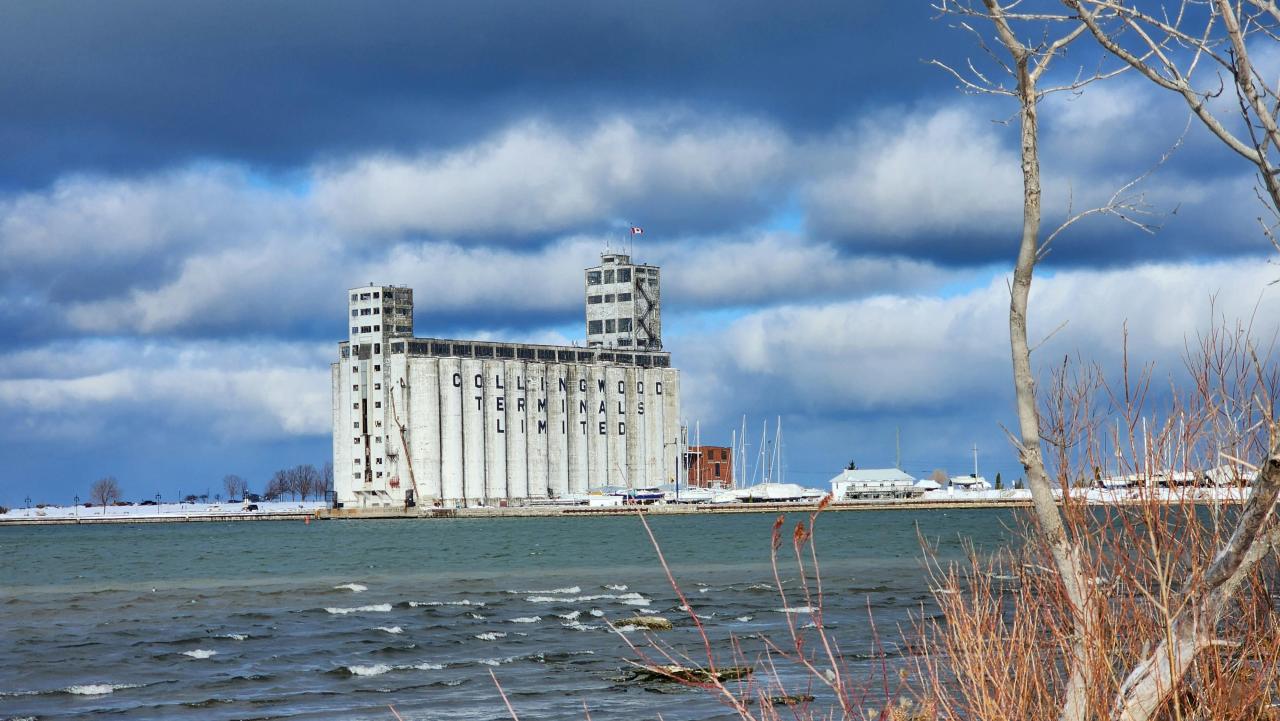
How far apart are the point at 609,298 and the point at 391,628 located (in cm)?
13660

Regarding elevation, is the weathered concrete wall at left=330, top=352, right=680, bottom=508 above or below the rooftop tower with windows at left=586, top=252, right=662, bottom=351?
below

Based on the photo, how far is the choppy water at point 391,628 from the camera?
19.9 metres

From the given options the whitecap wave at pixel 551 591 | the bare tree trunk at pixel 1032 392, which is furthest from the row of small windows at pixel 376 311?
the bare tree trunk at pixel 1032 392

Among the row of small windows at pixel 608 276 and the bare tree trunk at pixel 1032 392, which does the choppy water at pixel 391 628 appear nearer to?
the bare tree trunk at pixel 1032 392

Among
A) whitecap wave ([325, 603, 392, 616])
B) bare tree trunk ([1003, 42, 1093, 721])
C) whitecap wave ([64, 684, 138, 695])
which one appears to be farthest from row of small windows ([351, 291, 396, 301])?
bare tree trunk ([1003, 42, 1093, 721])

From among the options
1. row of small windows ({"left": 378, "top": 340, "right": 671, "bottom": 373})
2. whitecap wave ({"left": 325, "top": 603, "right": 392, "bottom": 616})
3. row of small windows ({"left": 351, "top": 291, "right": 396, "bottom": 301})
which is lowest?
whitecap wave ({"left": 325, "top": 603, "right": 392, "bottom": 616})

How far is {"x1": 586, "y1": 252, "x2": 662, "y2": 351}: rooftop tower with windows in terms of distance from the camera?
6471 inches

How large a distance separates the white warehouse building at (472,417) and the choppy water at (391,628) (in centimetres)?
7082

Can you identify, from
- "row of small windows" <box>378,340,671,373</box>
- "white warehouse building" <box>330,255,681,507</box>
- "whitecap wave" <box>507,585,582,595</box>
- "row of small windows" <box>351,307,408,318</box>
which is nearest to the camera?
"whitecap wave" <box>507,585,582,595</box>

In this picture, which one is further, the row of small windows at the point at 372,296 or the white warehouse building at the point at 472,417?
the row of small windows at the point at 372,296

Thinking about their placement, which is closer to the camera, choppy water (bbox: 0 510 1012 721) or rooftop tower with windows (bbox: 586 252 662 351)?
choppy water (bbox: 0 510 1012 721)

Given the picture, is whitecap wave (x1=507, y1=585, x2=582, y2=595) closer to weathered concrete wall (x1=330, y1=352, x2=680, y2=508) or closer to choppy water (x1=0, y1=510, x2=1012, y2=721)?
choppy water (x1=0, y1=510, x2=1012, y2=721)

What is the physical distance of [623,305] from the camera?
165m

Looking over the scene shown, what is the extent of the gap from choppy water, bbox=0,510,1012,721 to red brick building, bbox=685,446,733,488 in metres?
112
